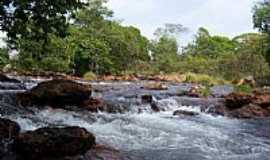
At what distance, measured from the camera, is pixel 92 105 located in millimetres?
17078

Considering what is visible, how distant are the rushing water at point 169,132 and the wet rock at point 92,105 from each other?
59 cm

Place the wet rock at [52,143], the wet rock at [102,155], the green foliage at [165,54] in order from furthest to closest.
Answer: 1. the green foliage at [165,54]
2. the wet rock at [102,155]
3. the wet rock at [52,143]

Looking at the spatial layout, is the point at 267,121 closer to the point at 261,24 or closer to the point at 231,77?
the point at 261,24

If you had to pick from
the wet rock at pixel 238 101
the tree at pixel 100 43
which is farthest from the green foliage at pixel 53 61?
the wet rock at pixel 238 101

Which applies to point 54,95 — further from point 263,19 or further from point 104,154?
point 263,19

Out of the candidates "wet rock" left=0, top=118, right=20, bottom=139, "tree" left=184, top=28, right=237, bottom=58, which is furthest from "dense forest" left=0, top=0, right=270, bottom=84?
"wet rock" left=0, top=118, right=20, bottom=139

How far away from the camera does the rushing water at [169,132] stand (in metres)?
10.8

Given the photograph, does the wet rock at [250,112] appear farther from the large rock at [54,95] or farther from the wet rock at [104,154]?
the wet rock at [104,154]

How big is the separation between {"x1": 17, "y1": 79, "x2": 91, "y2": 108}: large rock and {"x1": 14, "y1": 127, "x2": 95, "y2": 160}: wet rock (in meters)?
6.87

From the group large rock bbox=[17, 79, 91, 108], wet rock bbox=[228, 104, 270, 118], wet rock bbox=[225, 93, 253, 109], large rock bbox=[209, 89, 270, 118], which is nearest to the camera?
large rock bbox=[17, 79, 91, 108]

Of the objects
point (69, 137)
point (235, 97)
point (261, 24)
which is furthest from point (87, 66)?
point (69, 137)

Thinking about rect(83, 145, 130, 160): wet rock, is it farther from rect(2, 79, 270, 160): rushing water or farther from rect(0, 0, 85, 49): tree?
rect(0, 0, 85, 49): tree

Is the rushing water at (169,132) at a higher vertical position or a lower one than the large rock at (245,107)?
lower

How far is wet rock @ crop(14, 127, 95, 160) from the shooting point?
8.74 metres
